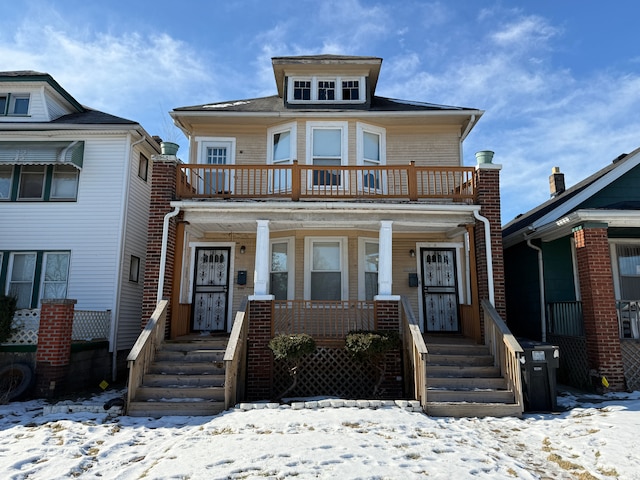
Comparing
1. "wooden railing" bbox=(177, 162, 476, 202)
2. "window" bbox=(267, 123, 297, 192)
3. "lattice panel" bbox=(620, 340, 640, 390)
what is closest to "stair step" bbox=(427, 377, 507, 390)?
"lattice panel" bbox=(620, 340, 640, 390)

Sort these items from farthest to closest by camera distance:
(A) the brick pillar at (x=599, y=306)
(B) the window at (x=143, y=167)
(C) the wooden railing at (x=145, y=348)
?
(B) the window at (x=143, y=167) < (A) the brick pillar at (x=599, y=306) < (C) the wooden railing at (x=145, y=348)

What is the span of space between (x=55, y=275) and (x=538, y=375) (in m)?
11.5

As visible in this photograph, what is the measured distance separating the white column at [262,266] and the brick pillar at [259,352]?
0.20m

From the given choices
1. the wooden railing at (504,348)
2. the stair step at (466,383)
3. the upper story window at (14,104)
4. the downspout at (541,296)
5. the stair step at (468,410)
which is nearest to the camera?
the stair step at (468,410)

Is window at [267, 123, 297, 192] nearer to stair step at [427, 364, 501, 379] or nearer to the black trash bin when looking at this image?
stair step at [427, 364, 501, 379]

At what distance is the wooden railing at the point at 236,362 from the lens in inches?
311

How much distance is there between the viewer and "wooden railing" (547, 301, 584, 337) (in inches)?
401

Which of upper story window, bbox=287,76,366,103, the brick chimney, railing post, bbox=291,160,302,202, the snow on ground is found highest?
upper story window, bbox=287,76,366,103

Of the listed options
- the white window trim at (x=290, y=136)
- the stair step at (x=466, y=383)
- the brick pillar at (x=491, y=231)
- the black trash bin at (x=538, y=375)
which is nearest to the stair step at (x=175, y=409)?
the stair step at (x=466, y=383)

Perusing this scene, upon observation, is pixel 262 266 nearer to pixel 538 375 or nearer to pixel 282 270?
pixel 282 270

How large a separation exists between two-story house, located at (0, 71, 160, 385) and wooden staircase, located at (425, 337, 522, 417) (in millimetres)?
7839

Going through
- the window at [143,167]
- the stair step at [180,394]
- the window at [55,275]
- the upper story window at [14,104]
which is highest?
the upper story window at [14,104]

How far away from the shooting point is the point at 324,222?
10.5m

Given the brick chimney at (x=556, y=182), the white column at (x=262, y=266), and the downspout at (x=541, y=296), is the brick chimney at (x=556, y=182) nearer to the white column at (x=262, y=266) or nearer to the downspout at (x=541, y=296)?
the downspout at (x=541, y=296)
